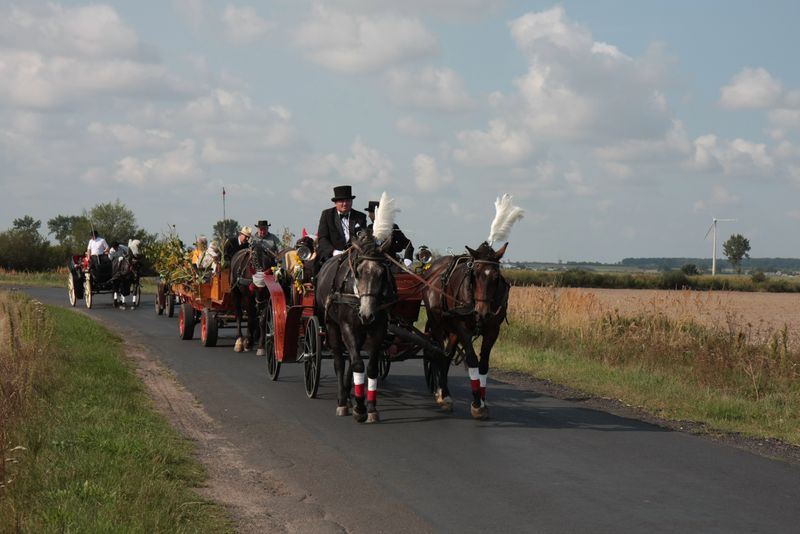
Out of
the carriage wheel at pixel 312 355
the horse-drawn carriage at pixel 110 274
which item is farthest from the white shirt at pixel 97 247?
the carriage wheel at pixel 312 355

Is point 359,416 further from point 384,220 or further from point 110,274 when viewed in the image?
point 110,274

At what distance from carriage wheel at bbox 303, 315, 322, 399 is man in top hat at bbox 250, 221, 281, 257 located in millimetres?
4607

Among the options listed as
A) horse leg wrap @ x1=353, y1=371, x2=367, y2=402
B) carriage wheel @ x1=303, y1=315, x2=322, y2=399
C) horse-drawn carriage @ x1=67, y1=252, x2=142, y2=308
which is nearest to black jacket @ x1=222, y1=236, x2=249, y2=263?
carriage wheel @ x1=303, y1=315, x2=322, y2=399

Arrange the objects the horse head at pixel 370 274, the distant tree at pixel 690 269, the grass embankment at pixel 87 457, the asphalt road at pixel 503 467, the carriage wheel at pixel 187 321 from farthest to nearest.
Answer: the distant tree at pixel 690 269
the carriage wheel at pixel 187 321
the horse head at pixel 370 274
the asphalt road at pixel 503 467
the grass embankment at pixel 87 457

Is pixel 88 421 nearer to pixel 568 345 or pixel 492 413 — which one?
pixel 492 413

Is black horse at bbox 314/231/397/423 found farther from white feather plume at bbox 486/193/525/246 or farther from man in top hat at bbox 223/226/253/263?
man in top hat at bbox 223/226/253/263

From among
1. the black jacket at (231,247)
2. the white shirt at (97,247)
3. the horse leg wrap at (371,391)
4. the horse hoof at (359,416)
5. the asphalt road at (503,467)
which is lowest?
the asphalt road at (503,467)

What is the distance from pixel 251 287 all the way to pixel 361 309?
7434 millimetres

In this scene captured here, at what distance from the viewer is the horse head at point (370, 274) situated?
10.8 meters

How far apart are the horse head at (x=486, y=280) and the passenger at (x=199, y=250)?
11.2 meters

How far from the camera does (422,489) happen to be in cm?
790

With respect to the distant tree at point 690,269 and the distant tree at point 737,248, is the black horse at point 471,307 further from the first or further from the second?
the distant tree at point 737,248

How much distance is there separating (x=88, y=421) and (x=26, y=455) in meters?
2.14

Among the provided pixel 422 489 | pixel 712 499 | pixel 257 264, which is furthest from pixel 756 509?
pixel 257 264
